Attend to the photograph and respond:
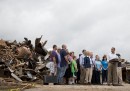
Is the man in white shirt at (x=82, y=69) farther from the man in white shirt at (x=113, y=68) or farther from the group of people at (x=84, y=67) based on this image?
the man in white shirt at (x=113, y=68)

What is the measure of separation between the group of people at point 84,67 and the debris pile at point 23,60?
242cm

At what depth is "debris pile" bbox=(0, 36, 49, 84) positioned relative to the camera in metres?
23.3

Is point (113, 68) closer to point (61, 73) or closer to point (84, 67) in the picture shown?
point (84, 67)

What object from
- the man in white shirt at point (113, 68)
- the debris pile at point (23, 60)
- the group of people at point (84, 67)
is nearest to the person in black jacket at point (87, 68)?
the group of people at point (84, 67)

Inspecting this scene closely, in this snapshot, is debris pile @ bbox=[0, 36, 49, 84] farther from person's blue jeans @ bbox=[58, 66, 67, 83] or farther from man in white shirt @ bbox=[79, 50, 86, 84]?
man in white shirt @ bbox=[79, 50, 86, 84]

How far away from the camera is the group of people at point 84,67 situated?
20.2m

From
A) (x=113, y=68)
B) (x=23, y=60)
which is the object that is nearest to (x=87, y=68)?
(x=113, y=68)

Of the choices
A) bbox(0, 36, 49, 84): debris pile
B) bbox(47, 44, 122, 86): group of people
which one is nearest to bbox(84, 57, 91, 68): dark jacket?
bbox(47, 44, 122, 86): group of people

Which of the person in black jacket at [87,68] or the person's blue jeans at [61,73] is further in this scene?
the person in black jacket at [87,68]

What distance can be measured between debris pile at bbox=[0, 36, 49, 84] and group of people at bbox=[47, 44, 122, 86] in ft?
7.93

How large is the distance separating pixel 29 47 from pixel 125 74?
6.82 m

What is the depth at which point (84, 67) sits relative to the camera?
21703 mm

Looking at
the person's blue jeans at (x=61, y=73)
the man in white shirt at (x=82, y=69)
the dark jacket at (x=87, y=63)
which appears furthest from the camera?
the man in white shirt at (x=82, y=69)

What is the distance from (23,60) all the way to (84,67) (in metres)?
5.92
